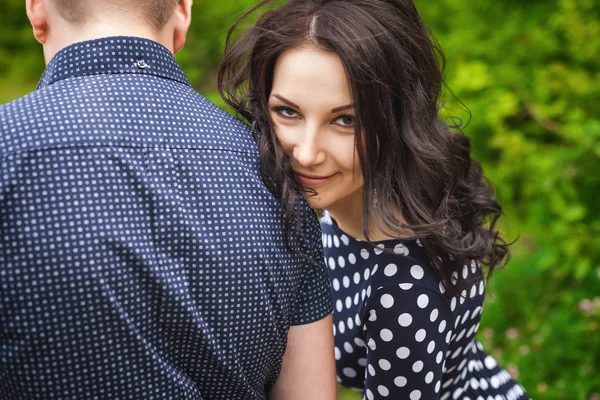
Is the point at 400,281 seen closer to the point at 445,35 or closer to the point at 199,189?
the point at 199,189

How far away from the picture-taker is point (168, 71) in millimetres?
1559

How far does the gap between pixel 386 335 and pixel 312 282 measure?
244 millimetres

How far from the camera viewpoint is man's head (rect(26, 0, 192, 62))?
150cm

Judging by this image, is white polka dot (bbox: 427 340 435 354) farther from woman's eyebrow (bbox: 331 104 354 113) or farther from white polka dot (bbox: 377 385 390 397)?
woman's eyebrow (bbox: 331 104 354 113)

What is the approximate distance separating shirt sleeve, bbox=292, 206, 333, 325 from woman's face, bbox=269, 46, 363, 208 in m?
0.11

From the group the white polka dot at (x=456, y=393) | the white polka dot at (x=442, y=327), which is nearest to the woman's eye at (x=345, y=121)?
the white polka dot at (x=442, y=327)

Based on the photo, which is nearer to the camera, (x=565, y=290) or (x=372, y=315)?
(x=372, y=315)

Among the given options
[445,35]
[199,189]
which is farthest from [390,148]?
[445,35]

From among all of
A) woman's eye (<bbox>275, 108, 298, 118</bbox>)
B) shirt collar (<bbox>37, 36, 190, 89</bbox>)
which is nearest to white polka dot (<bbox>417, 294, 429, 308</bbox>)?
woman's eye (<bbox>275, 108, 298, 118</bbox>)

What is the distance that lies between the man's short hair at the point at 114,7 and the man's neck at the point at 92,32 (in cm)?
2

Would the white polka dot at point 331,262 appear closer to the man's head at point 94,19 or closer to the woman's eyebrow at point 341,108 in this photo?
the woman's eyebrow at point 341,108

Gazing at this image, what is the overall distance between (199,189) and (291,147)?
0.35 m

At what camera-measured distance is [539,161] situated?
13.0ft

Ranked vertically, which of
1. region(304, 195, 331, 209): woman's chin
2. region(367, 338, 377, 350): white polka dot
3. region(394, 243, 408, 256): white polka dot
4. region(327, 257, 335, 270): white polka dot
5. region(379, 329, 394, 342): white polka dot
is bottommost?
region(327, 257, 335, 270): white polka dot
